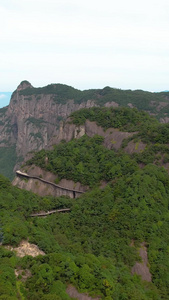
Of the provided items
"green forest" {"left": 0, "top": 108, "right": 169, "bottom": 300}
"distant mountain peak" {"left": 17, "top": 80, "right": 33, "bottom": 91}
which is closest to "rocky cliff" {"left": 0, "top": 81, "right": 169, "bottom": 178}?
"distant mountain peak" {"left": 17, "top": 80, "right": 33, "bottom": 91}

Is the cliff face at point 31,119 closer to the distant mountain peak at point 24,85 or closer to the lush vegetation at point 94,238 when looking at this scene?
the distant mountain peak at point 24,85

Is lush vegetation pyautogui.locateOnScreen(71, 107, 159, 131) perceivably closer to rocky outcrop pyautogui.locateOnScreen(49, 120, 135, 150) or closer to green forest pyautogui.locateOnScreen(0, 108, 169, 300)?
rocky outcrop pyautogui.locateOnScreen(49, 120, 135, 150)

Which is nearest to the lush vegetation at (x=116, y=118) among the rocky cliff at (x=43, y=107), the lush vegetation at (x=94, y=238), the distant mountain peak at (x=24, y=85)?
the lush vegetation at (x=94, y=238)

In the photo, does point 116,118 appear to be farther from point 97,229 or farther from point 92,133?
point 97,229

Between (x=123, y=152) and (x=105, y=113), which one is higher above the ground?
(x=105, y=113)

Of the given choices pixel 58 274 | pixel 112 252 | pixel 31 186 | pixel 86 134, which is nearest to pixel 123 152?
pixel 86 134

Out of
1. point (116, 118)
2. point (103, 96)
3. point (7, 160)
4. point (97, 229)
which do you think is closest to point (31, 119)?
point (7, 160)

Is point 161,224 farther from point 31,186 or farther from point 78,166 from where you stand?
point 31,186

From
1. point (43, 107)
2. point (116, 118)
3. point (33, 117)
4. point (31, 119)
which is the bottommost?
point (31, 119)
